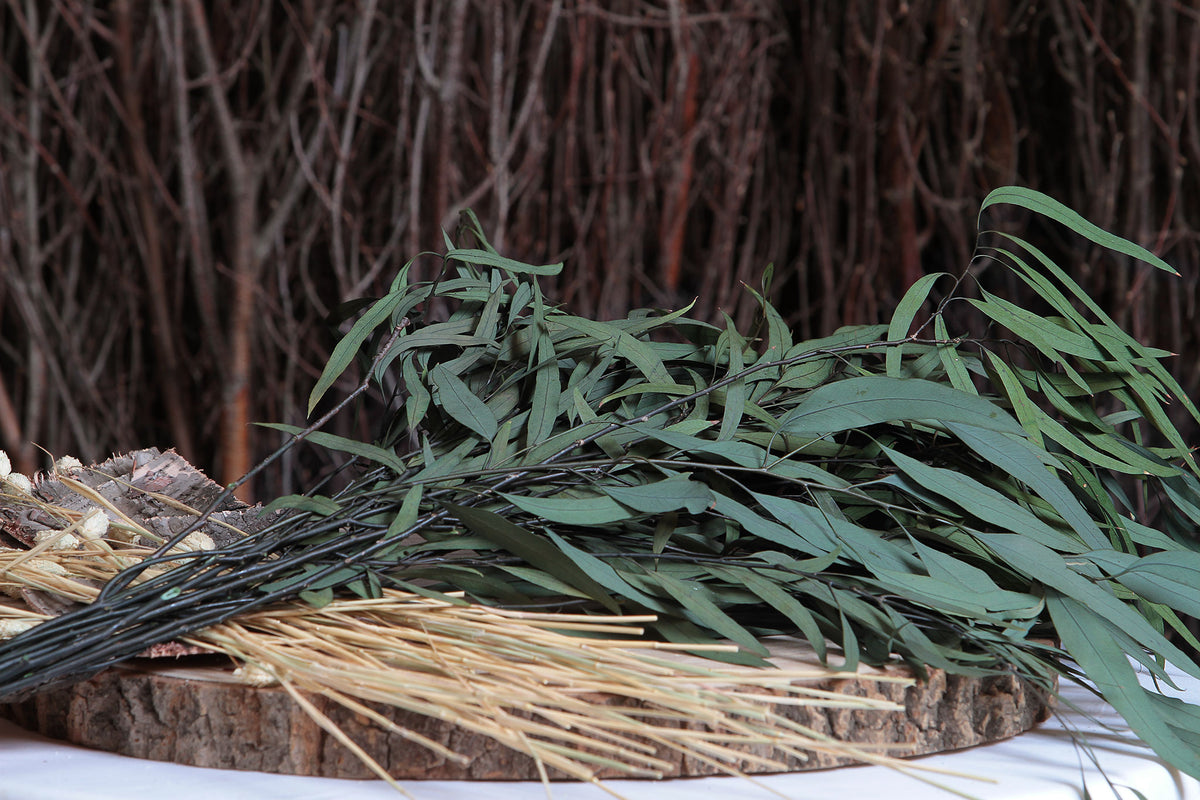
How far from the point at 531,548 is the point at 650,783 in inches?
4.5

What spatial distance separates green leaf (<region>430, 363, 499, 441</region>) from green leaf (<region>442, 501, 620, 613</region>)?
7 cm

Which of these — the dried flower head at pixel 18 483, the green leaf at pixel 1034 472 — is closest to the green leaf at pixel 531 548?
the green leaf at pixel 1034 472

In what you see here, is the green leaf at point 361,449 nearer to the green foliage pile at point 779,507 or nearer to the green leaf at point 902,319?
the green foliage pile at point 779,507

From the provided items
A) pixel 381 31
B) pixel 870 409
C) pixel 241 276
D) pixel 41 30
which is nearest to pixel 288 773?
pixel 870 409

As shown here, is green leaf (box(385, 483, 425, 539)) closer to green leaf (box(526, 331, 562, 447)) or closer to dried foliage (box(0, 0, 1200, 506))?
green leaf (box(526, 331, 562, 447))

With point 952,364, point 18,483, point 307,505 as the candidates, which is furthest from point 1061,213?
point 18,483

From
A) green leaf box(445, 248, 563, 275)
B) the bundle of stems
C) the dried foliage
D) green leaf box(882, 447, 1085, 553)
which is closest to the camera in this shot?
the bundle of stems

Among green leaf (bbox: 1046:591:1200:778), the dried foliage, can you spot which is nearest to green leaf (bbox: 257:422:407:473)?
green leaf (bbox: 1046:591:1200:778)

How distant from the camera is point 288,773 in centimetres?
42

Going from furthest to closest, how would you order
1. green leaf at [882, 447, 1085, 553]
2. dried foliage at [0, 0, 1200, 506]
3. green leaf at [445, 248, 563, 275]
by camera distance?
dried foliage at [0, 0, 1200, 506]
green leaf at [445, 248, 563, 275]
green leaf at [882, 447, 1085, 553]

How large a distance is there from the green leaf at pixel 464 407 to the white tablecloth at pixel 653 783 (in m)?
0.18

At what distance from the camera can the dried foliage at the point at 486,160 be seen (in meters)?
1.31

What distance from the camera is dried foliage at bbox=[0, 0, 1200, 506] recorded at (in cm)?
131

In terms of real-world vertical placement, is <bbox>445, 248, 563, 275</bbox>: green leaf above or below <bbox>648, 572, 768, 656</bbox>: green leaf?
above
